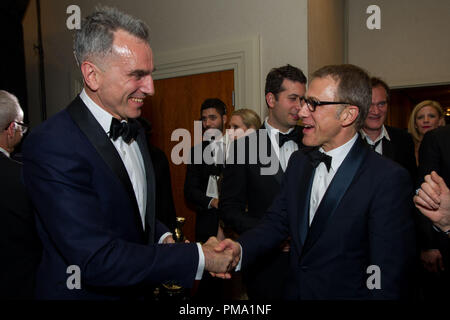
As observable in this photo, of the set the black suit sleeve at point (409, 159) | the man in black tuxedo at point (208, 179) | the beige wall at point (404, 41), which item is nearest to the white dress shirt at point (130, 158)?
the man in black tuxedo at point (208, 179)

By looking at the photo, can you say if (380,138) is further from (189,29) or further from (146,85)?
(189,29)

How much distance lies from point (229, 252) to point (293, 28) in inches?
111

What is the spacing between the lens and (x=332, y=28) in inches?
188

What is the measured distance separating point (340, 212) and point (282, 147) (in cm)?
105

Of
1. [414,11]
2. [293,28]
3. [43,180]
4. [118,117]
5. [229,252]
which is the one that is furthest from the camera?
[414,11]

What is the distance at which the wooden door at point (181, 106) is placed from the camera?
4355 millimetres

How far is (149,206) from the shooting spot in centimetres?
172

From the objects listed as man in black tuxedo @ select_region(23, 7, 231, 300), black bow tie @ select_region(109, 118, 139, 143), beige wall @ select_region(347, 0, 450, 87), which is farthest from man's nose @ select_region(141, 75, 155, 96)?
beige wall @ select_region(347, 0, 450, 87)

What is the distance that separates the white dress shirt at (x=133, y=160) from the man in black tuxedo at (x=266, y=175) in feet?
2.84

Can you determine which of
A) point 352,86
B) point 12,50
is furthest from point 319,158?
point 12,50

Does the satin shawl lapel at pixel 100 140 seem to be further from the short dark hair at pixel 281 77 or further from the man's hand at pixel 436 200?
the short dark hair at pixel 281 77
